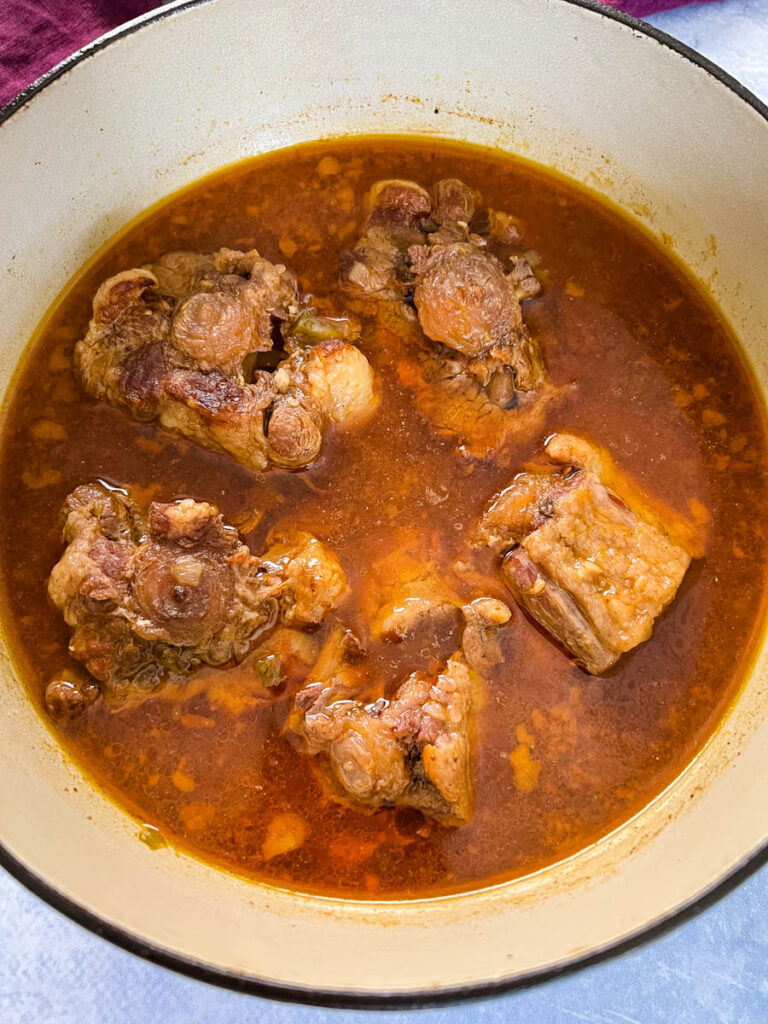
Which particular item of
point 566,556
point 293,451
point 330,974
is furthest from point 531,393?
point 330,974

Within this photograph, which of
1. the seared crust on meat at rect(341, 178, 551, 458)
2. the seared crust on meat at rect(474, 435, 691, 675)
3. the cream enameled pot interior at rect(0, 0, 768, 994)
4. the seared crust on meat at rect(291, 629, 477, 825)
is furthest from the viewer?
the seared crust on meat at rect(341, 178, 551, 458)

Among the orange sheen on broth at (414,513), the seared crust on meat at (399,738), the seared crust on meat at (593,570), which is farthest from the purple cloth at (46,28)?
the seared crust on meat at (399,738)

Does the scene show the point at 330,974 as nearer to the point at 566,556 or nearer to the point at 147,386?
the point at 566,556

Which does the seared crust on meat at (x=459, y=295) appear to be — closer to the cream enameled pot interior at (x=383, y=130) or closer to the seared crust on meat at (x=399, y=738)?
the cream enameled pot interior at (x=383, y=130)

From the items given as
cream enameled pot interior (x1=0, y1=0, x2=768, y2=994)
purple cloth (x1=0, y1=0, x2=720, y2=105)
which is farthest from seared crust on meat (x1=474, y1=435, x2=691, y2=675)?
purple cloth (x1=0, y1=0, x2=720, y2=105)

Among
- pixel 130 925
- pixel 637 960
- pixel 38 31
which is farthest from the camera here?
pixel 38 31

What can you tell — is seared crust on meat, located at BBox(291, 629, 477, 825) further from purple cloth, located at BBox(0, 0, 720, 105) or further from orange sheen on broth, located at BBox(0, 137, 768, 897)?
purple cloth, located at BBox(0, 0, 720, 105)
